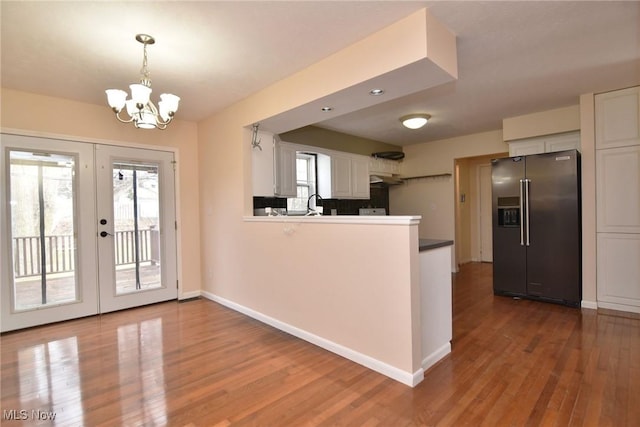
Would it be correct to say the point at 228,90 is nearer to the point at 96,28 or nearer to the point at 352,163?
the point at 96,28

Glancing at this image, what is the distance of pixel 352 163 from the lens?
5.65m

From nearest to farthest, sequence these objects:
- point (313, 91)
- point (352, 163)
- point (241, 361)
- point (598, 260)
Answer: point (241, 361) < point (313, 91) < point (598, 260) < point (352, 163)

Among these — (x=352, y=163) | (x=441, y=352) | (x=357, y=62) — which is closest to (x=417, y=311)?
(x=441, y=352)

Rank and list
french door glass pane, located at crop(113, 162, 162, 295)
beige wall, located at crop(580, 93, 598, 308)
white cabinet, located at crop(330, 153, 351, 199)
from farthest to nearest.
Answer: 1. white cabinet, located at crop(330, 153, 351, 199)
2. french door glass pane, located at crop(113, 162, 162, 295)
3. beige wall, located at crop(580, 93, 598, 308)

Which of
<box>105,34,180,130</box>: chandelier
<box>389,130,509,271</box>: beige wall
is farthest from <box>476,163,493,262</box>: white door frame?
<box>105,34,180,130</box>: chandelier

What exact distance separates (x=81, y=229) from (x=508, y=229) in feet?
17.9

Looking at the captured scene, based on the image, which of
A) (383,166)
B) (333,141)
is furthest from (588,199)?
(333,141)

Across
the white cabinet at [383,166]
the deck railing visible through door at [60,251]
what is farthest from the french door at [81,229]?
the white cabinet at [383,166]

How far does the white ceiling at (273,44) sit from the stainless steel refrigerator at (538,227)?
0.91m

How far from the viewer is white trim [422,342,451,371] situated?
8.10ft

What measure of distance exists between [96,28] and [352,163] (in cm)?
404

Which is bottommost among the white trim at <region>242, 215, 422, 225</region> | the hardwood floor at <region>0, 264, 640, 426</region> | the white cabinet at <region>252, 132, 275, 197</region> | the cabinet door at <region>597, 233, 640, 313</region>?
the hardwood floor at <region>0, 264, 640, 426</region>

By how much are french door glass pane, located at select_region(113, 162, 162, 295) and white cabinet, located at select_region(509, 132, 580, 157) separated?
525 centimetres

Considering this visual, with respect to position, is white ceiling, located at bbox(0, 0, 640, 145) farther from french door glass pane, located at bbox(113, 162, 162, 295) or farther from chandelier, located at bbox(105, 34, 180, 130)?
french door glass pane, located at bbox(113, 162, 162, 295)
